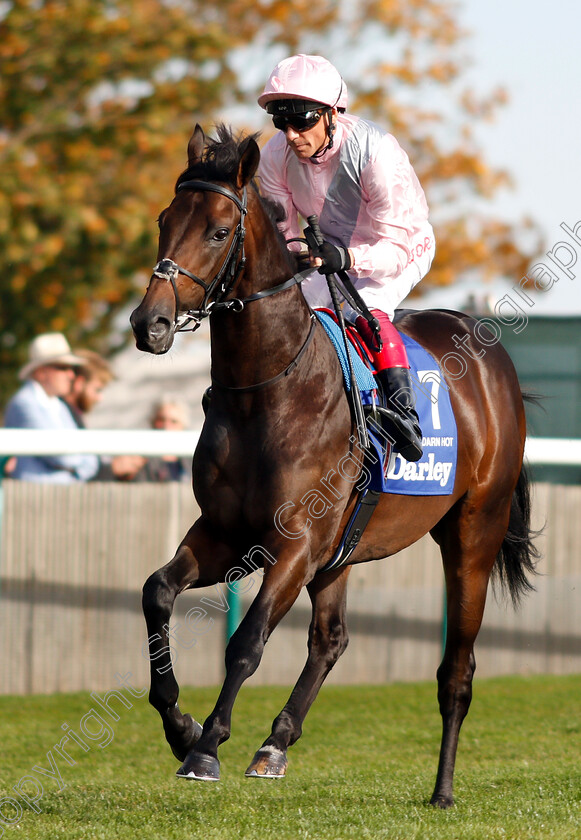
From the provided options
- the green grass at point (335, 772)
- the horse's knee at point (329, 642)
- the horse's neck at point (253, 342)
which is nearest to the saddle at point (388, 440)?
the horse's neck at point (253, 342)

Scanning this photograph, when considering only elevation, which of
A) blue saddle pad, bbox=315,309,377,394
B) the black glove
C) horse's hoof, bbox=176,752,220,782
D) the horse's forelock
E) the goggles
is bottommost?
horse's hoof, bbox=176,752,220,782

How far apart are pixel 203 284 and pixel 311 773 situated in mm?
2421

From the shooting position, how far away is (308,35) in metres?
16.4

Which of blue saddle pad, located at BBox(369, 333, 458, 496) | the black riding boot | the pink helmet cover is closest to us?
the pink helmet cover

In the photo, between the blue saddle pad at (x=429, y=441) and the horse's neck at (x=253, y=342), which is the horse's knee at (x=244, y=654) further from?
the blue saddle pad at (x=429, y=441)

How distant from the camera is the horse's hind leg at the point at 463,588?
4734 mm

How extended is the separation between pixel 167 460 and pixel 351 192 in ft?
10.8

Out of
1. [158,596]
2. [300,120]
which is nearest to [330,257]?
[300,120]

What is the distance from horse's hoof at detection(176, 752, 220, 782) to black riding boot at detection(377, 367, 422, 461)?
141 centimetres

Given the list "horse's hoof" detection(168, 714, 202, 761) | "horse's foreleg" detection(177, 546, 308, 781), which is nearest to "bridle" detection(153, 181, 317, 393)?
"horse's foreleg" detection(177, 546, 308, 781)

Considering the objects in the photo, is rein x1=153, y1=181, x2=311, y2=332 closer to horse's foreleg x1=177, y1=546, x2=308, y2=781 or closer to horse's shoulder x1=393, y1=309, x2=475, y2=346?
horse's foreleg x1=177, y1=546, x2=308, y2=781

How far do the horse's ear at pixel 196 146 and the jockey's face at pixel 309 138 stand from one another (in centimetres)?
41

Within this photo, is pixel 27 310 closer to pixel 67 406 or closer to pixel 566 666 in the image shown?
pixel 67 406

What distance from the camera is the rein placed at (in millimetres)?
3326
